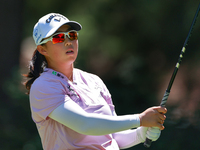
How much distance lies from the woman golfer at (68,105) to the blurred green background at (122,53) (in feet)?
9.39

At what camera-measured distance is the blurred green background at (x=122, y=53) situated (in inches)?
182

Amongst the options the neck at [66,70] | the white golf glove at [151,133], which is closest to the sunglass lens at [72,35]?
the neck at [66,70]

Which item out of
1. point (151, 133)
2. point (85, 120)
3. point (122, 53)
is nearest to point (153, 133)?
point (151, 133)

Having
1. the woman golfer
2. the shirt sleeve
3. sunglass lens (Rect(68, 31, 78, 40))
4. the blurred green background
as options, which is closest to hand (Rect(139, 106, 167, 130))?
the woman golfer

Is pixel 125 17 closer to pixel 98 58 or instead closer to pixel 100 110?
pixel 98 58

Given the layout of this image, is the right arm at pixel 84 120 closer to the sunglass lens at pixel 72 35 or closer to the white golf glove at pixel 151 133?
the white golf glove at pixel 151 133

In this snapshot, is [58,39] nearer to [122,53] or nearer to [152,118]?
[152,118]

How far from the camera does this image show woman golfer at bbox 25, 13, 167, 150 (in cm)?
160

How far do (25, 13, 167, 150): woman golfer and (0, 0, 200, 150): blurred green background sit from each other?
2.86 metres

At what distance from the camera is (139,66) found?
5176mm

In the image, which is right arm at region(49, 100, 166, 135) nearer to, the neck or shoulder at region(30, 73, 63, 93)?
shoulder at region(30, 73, 63, 93)

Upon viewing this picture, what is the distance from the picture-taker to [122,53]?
5.22 metres

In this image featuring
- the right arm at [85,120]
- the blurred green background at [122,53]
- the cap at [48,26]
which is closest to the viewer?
the right arm at [85,120]

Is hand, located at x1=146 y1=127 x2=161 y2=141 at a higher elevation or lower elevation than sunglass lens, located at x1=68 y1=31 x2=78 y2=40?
lower
